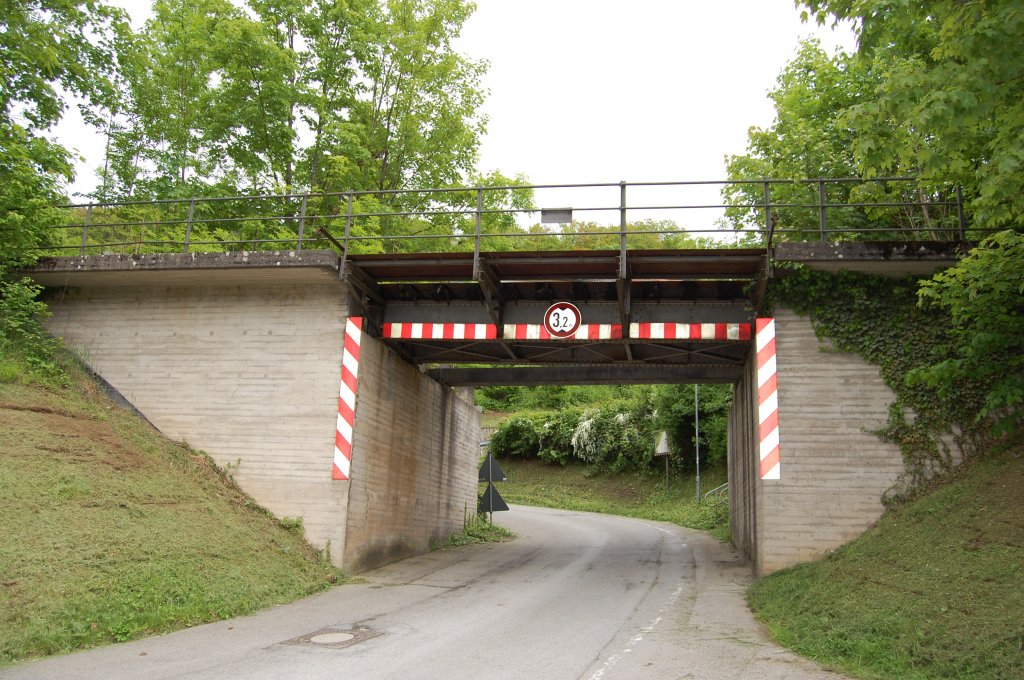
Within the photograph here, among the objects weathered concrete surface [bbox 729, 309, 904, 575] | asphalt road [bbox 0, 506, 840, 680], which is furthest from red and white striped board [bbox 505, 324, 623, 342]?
asphalt road [bbox 0, 506, 840, 680]

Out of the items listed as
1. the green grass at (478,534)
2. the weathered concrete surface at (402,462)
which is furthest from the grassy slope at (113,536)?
the green grass at (478,534)

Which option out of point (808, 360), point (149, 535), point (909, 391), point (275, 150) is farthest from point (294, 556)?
point (275, 150)

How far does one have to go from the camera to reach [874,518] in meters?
11.4

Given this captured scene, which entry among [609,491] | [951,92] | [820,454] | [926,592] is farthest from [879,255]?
[609,491]

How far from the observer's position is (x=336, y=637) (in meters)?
8.20

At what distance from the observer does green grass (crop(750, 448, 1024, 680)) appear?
20.6 ft

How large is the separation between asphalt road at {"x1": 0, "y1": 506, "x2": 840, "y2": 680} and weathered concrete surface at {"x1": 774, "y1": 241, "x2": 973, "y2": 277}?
18.0ft

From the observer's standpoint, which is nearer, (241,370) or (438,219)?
(241,370)

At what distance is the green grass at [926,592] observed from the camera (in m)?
6.27

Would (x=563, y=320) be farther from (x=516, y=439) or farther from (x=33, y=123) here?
(x=516, y=439)

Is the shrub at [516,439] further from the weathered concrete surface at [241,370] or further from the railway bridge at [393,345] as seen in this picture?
the weathered concrete surface at [241,370]

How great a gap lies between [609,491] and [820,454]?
27382mm

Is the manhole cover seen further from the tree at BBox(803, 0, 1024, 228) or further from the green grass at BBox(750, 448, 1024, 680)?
the tree at BBox(803, 0, 1024, 228)

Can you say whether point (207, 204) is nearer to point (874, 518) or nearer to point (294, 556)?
point (294, 556)
